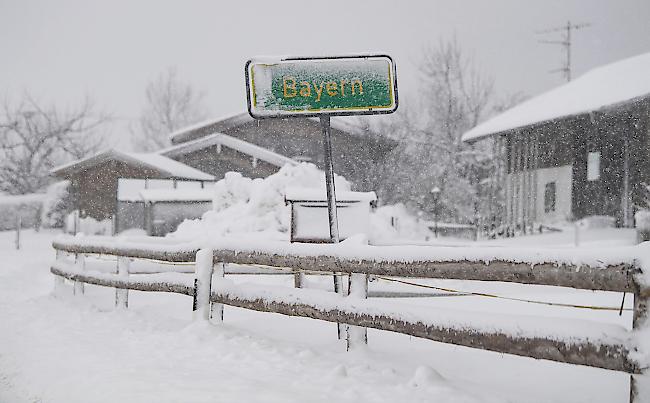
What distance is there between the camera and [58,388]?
12.7ft

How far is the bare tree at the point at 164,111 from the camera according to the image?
61.8m

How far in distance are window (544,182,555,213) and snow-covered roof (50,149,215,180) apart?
15.1 m

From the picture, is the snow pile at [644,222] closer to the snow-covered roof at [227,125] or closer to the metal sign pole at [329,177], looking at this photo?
the metal sign pole at [329,177]

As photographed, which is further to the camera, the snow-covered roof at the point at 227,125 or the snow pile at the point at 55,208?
the snow pile at the point at 55,208

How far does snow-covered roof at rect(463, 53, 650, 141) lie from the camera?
67.6 feet

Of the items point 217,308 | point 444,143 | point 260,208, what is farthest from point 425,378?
point 444,143

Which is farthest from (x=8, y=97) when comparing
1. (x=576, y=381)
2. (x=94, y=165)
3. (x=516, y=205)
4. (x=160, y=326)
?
(x=576, y=381)

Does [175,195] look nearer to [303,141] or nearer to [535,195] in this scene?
[303,141]

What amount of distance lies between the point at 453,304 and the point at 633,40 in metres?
59.8

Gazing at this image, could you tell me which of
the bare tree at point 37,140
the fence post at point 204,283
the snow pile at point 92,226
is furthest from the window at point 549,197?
the bare tree at point 37,140

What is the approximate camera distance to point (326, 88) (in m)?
5.32

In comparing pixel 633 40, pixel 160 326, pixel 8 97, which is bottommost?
pixel 160 326

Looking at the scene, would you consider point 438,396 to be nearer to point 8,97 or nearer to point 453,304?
point 453,304

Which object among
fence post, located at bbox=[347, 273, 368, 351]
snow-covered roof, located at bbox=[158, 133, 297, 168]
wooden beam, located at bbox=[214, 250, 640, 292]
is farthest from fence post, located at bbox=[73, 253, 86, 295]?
snow-covered roof, located at bbox=[158, 133, 297, 168]
